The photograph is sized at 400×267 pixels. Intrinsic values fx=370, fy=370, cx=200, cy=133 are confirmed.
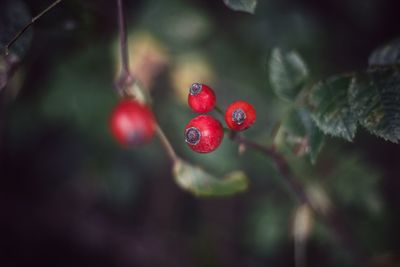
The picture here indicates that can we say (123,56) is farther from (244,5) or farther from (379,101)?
(379,101)

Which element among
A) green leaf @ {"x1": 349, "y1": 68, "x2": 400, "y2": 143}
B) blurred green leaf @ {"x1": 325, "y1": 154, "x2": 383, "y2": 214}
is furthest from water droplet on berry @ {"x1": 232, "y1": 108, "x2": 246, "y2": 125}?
blurred green leaf @ {"x1": 325, "y1": 154, "x2": 383, "y2": 214}

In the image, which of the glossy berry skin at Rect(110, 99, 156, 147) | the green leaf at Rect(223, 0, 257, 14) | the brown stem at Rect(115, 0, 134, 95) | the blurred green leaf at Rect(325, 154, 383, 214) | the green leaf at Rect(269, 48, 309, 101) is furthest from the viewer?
the blurred green leaf at Rect(325, 154, 383, 214)

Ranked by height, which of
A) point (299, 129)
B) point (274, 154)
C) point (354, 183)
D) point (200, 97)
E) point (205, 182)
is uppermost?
point (354, 183)

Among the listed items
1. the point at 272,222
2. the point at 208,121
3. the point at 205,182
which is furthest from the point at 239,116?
the point at 272,222

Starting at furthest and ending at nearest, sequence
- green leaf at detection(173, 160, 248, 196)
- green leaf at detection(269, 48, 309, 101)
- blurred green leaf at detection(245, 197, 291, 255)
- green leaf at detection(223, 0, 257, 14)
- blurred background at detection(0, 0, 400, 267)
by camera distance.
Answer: blurred green leaf at detection(245, 197, 291, 255) → blurred background at detection(0, 0, 400, 267) → green leaf at detection(269, 48, 309, 101) → green leaf at detection(173, 160, 248, 196) → green leaf at detection(223, 0, 257, 14)

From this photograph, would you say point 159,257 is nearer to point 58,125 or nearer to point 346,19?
point 58,125

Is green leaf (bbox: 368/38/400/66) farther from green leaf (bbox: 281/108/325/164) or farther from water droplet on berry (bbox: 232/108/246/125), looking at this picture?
water droplet on berry (bbox: 232/108/246/125)

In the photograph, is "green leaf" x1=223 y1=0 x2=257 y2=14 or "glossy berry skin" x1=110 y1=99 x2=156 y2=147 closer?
"green leaf" x1=223 y1=0 x2=257 y2=14
